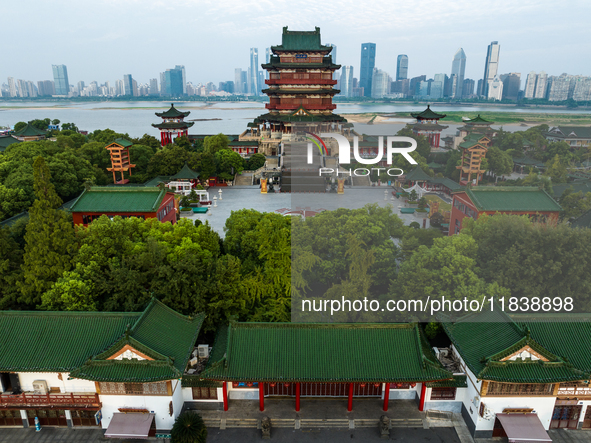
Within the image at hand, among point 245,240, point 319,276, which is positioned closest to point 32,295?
point 245,240

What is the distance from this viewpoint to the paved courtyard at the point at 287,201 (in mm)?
27544

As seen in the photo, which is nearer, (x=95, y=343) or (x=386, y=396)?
(x=95, y=343)

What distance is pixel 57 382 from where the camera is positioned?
15.6 metres

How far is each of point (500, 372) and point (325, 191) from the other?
21.1m

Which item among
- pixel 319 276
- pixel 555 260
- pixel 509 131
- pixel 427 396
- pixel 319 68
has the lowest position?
pixel 427 396

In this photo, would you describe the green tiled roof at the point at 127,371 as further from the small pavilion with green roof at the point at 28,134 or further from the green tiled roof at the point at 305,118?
the small pavilion with green roof at the point at 28,134

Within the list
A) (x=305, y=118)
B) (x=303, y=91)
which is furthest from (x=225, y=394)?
(x=303, y=91)

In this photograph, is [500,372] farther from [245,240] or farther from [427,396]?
[245,240]

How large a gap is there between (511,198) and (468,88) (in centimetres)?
1850

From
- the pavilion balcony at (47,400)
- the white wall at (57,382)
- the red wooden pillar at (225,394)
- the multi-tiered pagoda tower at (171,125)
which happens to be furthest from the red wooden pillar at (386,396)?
the multi-tiered pagoda tower at (171,125)

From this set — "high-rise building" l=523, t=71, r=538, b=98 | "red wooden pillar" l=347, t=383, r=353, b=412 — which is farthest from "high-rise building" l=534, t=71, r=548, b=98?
"red wooden pillar" l=347, t=383, r=353, b=412

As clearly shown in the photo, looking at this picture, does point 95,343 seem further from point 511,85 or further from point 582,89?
point 511,85

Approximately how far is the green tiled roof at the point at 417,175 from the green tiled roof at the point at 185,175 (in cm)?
2274

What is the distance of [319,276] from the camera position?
20.5 metres
